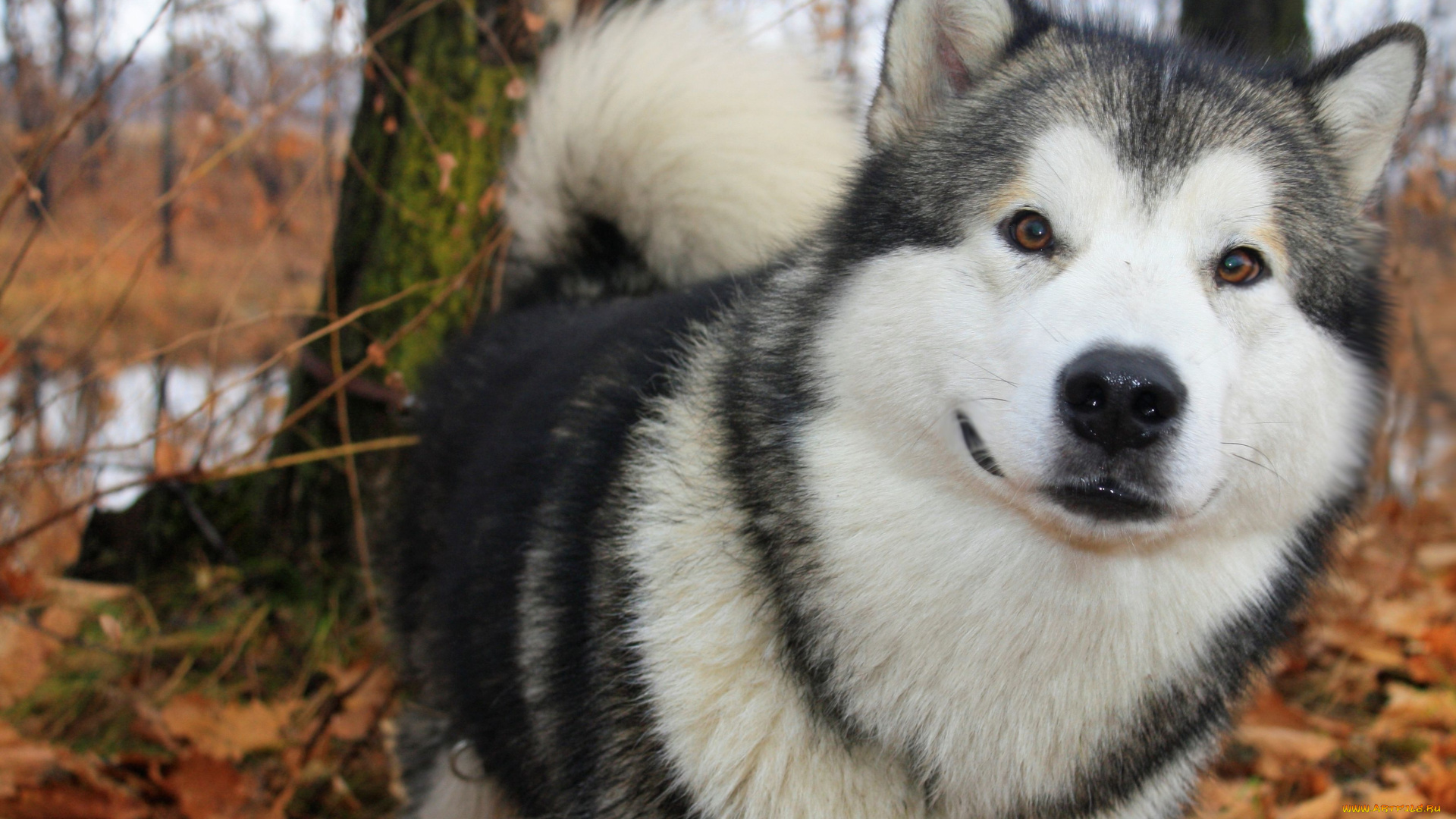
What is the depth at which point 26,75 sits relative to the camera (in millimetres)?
4363

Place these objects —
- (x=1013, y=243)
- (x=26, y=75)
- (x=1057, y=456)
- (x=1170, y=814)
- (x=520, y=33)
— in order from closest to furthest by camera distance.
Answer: (x=1057, y=456) → (x=1013, y=243) → (x=1170, y=814) → (x=520, y=33) → (x=26, y=75)

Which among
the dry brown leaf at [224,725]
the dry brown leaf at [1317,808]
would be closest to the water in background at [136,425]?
the dry brown leaf at [224,725]

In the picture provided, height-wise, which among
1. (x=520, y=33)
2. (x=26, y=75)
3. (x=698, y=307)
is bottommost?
(x=698, y=307)

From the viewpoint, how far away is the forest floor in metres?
2.79

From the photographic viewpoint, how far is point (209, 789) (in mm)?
2723

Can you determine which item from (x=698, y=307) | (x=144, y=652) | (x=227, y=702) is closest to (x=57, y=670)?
(x=144, y=652)

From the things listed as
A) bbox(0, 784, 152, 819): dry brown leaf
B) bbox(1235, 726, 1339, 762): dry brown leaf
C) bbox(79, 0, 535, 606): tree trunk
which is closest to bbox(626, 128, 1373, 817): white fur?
bbox(0, 784, 152, 819): dry brown leaf

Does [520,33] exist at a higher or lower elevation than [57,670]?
higher

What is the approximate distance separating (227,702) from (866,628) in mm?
2428

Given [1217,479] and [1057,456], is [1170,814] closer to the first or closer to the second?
[1217,479]

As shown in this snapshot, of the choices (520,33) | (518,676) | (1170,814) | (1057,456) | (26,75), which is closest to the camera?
(1057,456)

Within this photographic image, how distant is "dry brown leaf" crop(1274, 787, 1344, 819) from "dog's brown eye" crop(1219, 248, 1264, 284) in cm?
191

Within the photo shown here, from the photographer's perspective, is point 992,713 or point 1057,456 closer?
point 1057,456

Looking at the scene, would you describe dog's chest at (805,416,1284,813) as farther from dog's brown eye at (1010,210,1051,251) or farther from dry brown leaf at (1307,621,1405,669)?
dry brown leaf at (1307,621,1405,669)
